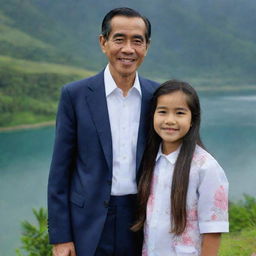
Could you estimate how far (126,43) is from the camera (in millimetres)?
1750

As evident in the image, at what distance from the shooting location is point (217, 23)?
45.0 meters

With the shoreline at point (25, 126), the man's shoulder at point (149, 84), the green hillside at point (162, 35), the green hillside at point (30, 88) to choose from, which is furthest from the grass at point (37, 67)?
the man's shoulder at point (149, 84)

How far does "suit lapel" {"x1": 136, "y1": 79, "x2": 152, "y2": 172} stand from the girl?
0.03 meters

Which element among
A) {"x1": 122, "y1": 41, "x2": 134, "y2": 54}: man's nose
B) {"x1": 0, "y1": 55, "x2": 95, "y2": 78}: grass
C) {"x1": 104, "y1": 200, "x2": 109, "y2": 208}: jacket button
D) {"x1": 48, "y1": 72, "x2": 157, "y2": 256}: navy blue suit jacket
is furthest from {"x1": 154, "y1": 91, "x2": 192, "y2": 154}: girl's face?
{"x1": 0, "y1": 55, "x2": 95, "y2": 78}: grass

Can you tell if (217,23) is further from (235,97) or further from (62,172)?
(62,172)

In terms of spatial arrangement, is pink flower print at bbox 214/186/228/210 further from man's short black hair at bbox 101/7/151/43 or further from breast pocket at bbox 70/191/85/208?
man's short black hair at bbox 101/7/151/43

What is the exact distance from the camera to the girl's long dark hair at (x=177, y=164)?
166cm

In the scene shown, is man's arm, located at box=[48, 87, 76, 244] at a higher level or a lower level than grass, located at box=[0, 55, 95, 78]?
lower

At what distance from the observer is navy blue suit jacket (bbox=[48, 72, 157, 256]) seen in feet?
5.79

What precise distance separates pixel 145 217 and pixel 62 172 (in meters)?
0.39

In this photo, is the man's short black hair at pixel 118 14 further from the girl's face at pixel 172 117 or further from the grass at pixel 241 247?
the grass at pixel 241 247

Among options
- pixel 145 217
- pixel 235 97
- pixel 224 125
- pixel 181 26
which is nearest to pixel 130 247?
pixel 145 217

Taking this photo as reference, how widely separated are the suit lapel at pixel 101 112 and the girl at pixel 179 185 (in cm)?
17

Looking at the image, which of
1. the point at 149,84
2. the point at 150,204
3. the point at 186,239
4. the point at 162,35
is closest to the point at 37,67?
the point at 162,35
